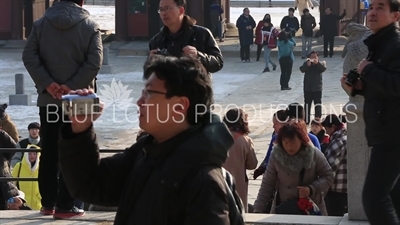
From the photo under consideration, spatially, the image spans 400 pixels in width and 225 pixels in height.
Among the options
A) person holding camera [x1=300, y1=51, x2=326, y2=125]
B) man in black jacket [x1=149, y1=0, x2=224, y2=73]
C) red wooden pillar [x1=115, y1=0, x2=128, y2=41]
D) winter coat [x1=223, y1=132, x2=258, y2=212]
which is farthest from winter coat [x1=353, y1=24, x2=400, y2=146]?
red wooden pillar [x1=115, y1=0, x2=128, y2=41]

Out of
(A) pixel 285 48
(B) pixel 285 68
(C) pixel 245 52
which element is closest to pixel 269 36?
(C) pixel 245 52

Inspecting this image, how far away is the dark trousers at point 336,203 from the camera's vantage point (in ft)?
29.1

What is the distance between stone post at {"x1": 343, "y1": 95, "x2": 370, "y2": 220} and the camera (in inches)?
285

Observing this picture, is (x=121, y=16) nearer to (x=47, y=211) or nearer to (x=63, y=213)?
(x=47, y=211)

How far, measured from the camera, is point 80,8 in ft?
23.3

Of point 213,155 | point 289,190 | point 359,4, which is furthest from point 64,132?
point 359,4

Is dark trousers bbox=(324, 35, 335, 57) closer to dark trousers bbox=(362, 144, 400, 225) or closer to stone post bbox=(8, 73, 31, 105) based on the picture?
stone post bbox=(8, 73, 31, 105)

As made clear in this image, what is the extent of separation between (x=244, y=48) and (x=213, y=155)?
2768cm

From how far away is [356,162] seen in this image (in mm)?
7297

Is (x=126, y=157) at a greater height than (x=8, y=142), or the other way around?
(x=126, y=157)

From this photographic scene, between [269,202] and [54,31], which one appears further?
[269,202]

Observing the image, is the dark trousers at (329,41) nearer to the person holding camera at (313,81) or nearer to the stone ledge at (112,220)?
the person holding camera at (313,81)

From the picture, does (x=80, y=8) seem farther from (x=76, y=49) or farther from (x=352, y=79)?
(x=352, y=79)

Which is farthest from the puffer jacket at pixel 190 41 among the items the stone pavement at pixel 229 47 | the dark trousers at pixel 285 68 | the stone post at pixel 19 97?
the stone pavement at pixel 229 47
